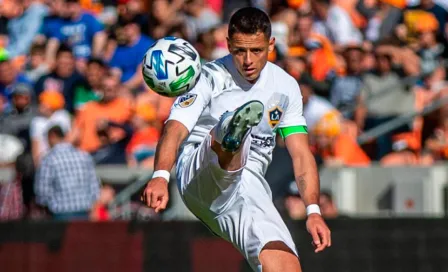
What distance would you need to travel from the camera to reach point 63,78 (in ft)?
46.8

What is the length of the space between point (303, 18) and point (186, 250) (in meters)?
4.26

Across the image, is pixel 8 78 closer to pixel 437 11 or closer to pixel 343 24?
pixel 343 24

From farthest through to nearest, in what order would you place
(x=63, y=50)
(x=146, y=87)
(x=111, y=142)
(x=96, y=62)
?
(x=63, y=50)
(x=96, y=62)
(x=146, y=87)
(x=111, y=142)

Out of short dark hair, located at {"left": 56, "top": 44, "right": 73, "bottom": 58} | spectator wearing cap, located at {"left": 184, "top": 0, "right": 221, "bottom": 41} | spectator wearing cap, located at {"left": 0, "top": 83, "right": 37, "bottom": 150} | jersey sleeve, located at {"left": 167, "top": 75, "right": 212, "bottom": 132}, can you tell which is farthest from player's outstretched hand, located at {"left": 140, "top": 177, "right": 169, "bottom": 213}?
spectator wearing cap, located at {"left": 184, "top": 0, "right": 221, "bottom": 41}

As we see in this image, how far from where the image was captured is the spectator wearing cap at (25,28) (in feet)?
51.9

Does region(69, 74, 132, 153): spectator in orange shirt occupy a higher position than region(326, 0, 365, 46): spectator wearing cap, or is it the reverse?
region(326, 0, 365, 46): spectator wearing cap

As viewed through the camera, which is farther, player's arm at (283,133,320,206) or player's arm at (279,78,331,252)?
player's arm at (283,133,320,206)

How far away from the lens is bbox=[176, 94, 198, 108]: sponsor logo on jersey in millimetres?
6883

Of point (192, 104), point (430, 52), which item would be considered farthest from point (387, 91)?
point (192, 104)

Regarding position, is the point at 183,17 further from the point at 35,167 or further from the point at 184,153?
the point at 184,153

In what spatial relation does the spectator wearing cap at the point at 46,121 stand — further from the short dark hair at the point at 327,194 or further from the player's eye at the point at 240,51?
the player's eye at the point at 240,51

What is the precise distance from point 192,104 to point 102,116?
644 centimetres

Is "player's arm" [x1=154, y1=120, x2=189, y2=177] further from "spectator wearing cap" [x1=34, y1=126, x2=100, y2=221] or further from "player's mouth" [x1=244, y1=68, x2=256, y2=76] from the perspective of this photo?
"spectator wearing cap" [x1=34, y1=126, x2=100, y2=221]

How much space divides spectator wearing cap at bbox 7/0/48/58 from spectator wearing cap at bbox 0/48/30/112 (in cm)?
77
